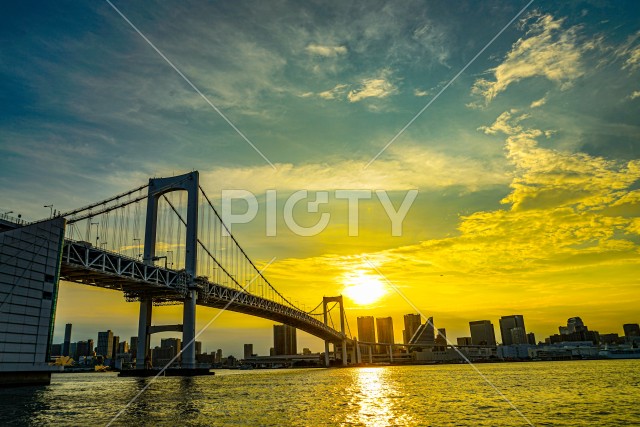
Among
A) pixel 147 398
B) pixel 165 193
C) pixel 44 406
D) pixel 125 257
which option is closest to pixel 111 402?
pixel 147 398

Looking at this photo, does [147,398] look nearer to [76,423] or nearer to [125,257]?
[76,423]

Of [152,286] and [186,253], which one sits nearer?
[152,286]

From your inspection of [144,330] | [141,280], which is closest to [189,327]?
[144,330]

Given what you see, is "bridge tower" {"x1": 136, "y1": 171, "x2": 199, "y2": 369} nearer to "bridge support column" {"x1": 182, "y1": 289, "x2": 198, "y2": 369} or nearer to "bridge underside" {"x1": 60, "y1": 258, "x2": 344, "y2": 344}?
"bridge support column" {"x1": 182, "y1": 289, "x2": 198, "y2": 369}

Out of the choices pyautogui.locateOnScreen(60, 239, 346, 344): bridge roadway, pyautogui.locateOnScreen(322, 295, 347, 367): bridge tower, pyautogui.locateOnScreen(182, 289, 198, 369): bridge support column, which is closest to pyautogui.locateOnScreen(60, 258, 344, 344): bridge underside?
pyautogui.locateOnScreen(60, 239, 346, 344): bridge roadway

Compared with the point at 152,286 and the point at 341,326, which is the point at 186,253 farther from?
the point at 341,326

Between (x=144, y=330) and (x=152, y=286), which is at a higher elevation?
(x=152, y=286)

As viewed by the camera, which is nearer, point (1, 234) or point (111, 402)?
point (111, 402)

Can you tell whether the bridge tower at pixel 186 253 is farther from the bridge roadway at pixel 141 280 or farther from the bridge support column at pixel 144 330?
the bridge roadway at pixel 141 280
